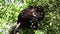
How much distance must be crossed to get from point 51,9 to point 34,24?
379 mm

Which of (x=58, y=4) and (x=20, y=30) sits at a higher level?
(x=58, y=4)

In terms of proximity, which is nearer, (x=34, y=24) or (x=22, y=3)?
(x=34, y=24)

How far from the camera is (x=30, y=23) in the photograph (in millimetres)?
2951

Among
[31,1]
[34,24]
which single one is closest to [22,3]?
[31,1]

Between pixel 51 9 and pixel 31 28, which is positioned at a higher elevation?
pixel 51 9

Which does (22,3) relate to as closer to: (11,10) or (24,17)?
(11,10)

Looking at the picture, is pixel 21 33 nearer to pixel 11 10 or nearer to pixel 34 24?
pixel 34 24

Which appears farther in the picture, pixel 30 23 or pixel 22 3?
pixel 22 3

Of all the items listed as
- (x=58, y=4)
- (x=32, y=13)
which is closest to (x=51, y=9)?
(x=58, y=4)

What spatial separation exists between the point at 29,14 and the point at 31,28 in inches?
9.3

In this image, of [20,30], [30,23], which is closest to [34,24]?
[30,23]

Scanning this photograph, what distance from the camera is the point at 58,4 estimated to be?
2896mm

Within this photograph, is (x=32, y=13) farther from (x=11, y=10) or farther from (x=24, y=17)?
(x=11, y=10)

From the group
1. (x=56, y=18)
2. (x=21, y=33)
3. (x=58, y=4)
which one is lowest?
(x=21, y=33)
